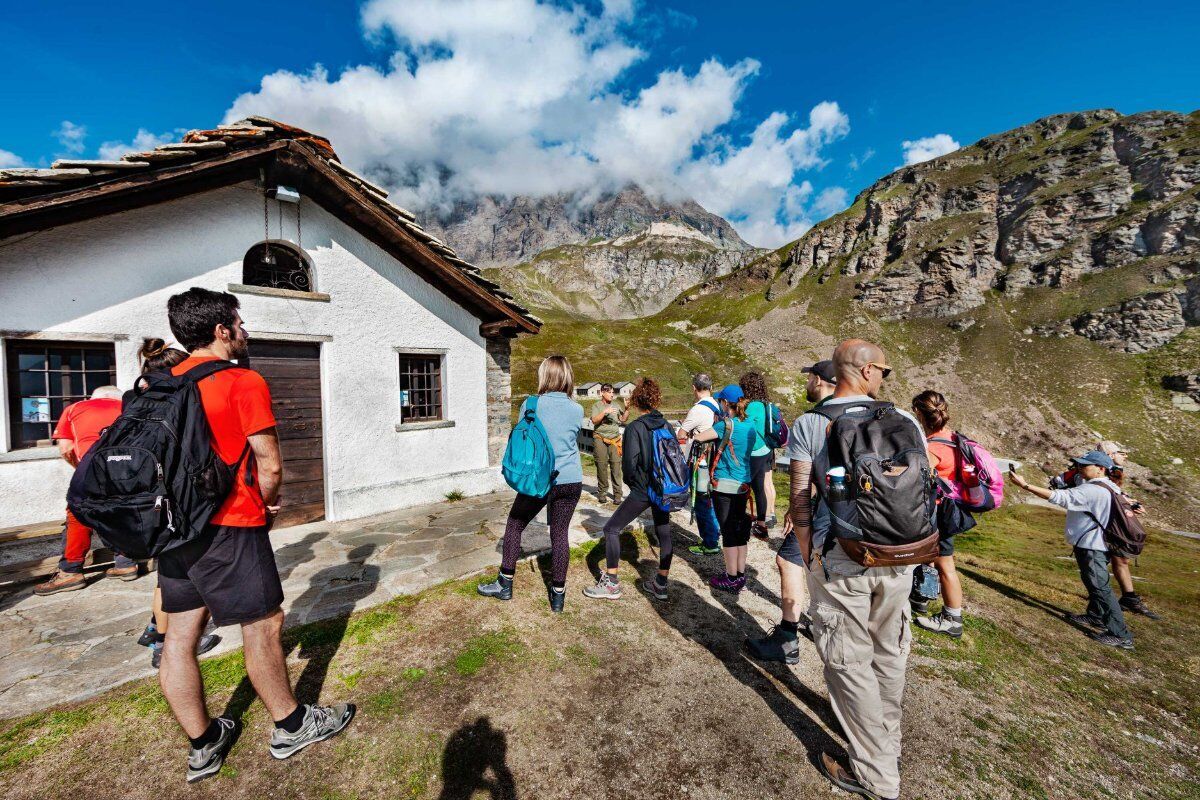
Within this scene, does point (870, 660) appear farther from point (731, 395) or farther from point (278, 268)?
point (278, 268)

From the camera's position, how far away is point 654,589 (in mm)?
4738

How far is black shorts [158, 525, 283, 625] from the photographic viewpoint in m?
2.30

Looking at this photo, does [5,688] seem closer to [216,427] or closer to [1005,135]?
[216,427]

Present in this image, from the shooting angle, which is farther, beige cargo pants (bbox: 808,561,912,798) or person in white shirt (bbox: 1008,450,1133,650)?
person in white shirt (bbox: 1008,450,1133,650)

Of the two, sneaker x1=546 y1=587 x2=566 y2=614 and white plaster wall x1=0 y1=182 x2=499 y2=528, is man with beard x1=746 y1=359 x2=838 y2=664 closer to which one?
sneaker x1=546 y1=587 x2=566 y2=614

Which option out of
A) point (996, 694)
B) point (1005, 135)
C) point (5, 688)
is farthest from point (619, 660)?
point (1005, 135)

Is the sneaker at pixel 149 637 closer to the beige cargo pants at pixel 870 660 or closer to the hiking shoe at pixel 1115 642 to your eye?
the beige cargo pants at pixel 870 660

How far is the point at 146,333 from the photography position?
5.38 meters

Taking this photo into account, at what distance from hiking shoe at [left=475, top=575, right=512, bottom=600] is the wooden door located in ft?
12.6

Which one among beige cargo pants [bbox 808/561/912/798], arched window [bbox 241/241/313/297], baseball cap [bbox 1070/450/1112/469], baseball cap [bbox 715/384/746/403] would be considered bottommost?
beige cargo pants [bbox 808/561/912/798]

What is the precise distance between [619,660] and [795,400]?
3950cm

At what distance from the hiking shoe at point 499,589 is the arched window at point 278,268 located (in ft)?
17.5

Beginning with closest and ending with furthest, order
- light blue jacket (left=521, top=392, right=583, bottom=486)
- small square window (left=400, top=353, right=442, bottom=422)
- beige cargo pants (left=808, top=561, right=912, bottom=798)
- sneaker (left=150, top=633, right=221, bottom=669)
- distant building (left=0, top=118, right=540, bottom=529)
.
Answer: beige cargo pants (left=808, top=561, right=912, bottom=798)
sneaker (left=150, top=633, right=221, bottom=669)
light blue jacket (left=521, top=392, right=583, bottom=486)
distant building (left=0, top=118, right=540, bottom=529)
small square window (left=400, top=353, right=442, bottom=422)

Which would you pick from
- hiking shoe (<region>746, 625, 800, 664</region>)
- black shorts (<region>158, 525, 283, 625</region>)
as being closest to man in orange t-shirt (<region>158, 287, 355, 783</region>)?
black shorts (<region>158, 525, 283, 625</region>)
